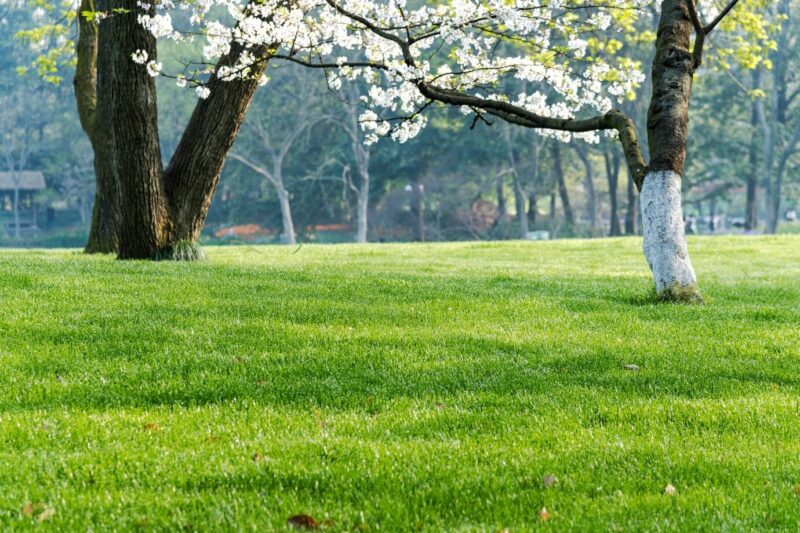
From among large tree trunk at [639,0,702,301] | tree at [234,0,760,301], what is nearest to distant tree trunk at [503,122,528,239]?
tree at [234,0,760,301]

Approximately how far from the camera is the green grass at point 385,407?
4520 millimetres

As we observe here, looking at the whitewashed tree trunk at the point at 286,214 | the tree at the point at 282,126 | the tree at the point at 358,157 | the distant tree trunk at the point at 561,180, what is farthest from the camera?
the distant tree trunk at the point at 561,180

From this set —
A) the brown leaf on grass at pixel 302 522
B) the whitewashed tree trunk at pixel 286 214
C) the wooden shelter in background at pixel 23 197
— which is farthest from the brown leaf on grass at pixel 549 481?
the wooden shelter in background at pixel 23 197

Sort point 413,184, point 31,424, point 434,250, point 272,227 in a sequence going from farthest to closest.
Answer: point 272,227, point 413,184, point 434,250, point 31,424

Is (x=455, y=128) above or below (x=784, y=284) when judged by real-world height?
above

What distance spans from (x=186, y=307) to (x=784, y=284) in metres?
10.2

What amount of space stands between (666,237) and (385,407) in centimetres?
587

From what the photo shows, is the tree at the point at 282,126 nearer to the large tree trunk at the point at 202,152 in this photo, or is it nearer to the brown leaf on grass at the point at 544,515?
the large tree trunk at the point at 202,152

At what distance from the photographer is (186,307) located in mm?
9688

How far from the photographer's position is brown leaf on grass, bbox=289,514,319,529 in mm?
4223

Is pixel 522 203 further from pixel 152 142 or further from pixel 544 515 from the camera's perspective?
pixel 544 515

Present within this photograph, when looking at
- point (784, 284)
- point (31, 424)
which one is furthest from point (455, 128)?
point (31, 424)

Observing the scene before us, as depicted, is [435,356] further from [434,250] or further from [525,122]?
Answer: [434,250]

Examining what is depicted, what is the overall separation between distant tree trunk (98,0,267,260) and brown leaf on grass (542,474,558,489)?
34.9 ft
